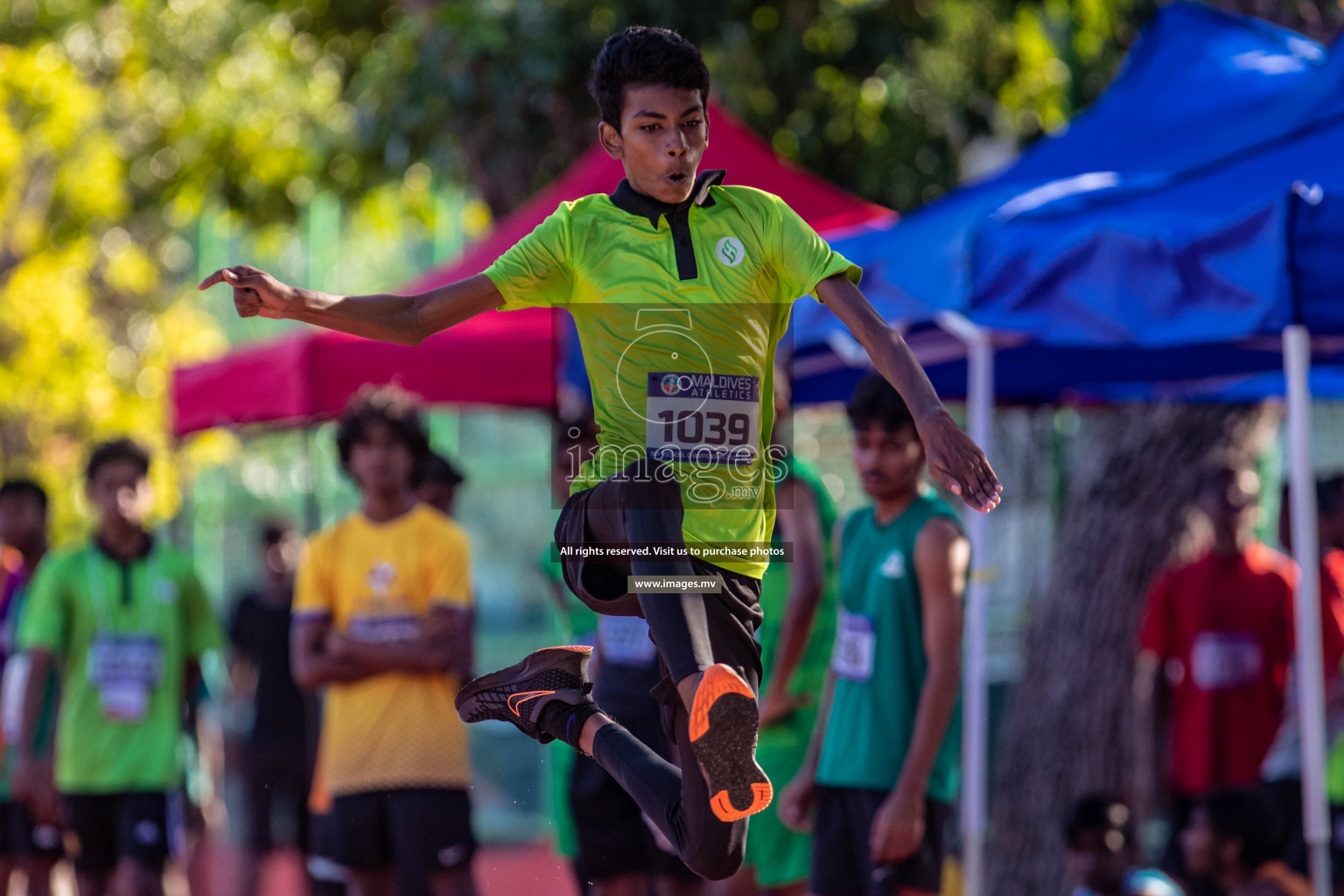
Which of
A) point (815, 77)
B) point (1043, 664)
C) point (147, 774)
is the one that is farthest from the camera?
point (815, 77)

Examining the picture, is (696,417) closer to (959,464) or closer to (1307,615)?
(959,464)

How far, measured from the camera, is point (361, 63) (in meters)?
11.9

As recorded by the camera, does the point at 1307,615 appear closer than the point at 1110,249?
No

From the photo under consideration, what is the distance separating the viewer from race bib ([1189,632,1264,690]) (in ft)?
20.7

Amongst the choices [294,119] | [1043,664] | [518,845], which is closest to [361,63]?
[294,119]

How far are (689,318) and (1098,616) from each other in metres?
5.67

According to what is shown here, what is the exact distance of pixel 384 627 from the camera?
5.43 metres

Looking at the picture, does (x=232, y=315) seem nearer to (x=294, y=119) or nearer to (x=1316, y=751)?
(x=294, y=119)

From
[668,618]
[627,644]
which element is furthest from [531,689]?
[627,644]

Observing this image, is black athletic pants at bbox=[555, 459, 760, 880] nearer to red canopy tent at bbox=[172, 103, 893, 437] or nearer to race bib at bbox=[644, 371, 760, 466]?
race bib at bbox=[644, 371, 760, 466]

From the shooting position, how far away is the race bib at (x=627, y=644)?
5.08 metres

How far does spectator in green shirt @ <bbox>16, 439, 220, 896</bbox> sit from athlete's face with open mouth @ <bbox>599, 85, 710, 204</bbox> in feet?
13.3

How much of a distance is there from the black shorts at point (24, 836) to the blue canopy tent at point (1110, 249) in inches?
146

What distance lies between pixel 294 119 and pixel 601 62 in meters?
12.0
